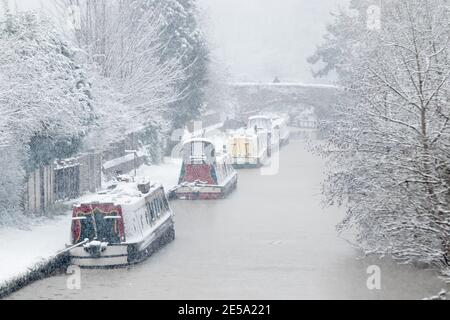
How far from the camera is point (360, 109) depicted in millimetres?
17719

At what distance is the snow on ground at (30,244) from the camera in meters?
16.3

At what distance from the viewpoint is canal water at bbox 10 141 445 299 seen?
1638 cm

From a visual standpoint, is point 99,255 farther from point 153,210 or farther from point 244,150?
point 244,150

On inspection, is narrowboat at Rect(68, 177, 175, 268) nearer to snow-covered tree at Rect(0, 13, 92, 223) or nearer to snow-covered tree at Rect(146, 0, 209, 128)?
snow-covered tree at Rect(0, 13, 92, 223)

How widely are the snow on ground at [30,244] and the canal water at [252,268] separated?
44 cm

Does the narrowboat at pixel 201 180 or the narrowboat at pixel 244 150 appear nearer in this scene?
the narrowboat at pixel 201 180

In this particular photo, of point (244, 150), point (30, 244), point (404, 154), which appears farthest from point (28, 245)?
point (244, 150)

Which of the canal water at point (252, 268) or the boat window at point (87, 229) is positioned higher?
the boat window at point (87, 229)

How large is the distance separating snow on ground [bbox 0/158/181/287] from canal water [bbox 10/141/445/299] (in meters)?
0.44

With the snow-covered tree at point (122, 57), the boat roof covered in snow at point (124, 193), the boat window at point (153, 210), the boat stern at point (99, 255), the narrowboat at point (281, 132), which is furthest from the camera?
the narrowboat at point (281, 132)

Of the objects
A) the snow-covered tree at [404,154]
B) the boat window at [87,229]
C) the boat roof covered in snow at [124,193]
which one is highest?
the snow-covered tree at [404,154]

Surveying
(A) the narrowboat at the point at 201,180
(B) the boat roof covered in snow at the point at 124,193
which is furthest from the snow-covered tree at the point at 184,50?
(B) the boat roof covered in snow at the point at 124,193

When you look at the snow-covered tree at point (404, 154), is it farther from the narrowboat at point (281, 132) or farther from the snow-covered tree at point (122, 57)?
the narrowboat at point (281, 132)

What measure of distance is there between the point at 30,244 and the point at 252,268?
444 cm
